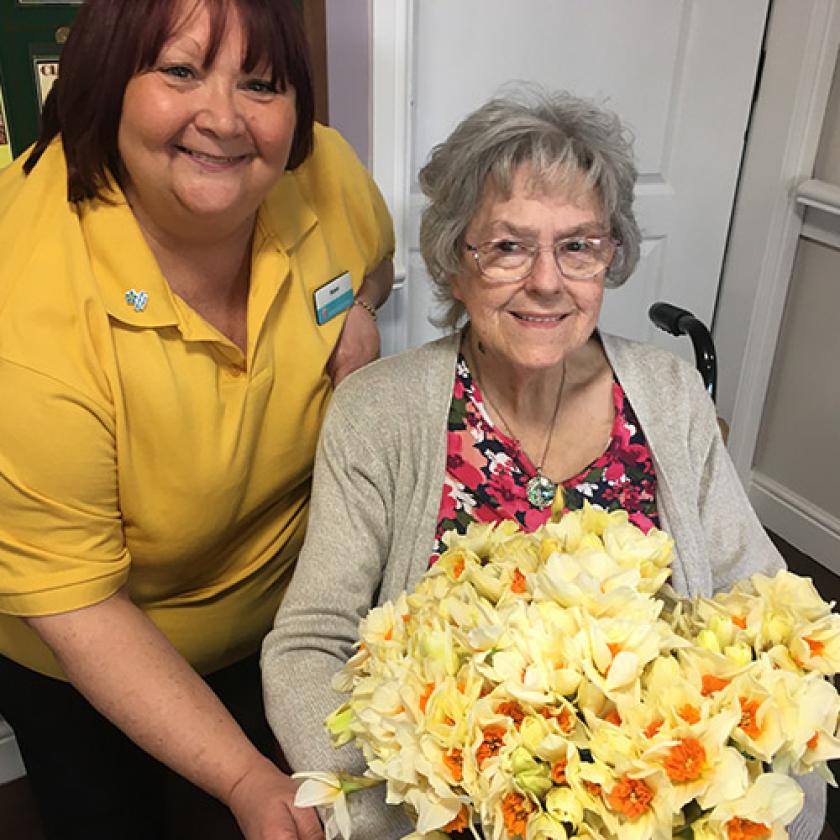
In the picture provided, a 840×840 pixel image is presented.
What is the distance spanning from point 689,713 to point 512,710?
141mm

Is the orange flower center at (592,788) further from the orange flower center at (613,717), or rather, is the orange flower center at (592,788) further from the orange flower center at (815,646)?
the orange flower center at (815,646)

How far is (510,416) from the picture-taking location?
1.43 metres

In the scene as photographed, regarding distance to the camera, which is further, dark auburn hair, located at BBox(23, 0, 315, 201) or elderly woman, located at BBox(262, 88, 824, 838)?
elderly woman, located at BBox(262, 88, 824, 838)

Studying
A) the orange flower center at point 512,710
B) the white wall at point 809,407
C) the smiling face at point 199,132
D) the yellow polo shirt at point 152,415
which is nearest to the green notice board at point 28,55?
the yellow polo shirt at point 152,415

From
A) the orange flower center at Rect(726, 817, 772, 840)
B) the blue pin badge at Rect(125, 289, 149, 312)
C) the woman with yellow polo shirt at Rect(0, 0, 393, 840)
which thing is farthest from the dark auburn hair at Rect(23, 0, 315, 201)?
the orange flower center at Rect(726, 817, 772, 840)

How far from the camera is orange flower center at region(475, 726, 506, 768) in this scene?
72cm

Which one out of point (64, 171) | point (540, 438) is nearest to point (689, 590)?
point (540, 438)

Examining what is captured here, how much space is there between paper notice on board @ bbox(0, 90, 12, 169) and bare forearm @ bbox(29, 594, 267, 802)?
845mm

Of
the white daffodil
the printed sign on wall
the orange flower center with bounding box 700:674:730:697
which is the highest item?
the printed sign on wall

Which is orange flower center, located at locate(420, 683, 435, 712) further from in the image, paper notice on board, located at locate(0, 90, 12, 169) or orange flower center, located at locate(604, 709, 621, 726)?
paper notice on board, located at locate(0, 90, 12, 169)

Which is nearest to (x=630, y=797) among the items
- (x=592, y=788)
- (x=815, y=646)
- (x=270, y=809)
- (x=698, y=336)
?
(x=592, y=788)

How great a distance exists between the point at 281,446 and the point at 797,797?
2.93 ft

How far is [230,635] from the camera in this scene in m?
1.52

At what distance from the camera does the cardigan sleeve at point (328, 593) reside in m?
1.14
